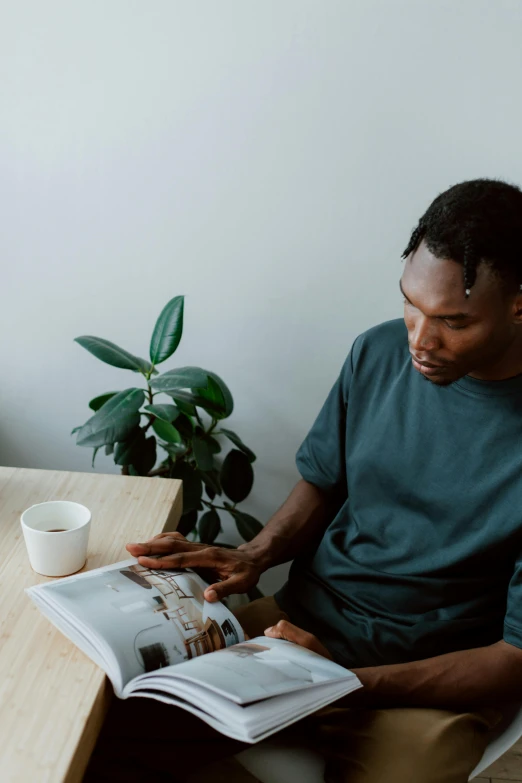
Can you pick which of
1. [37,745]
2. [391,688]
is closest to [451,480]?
[391,688]

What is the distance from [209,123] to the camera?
1.52m

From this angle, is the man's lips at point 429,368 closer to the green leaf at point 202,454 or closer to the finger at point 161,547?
the finger at point 161,547

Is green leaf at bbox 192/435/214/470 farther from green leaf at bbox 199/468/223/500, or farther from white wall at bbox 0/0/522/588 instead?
white wall at bbox 0/0/522/588

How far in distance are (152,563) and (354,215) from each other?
3.00ft

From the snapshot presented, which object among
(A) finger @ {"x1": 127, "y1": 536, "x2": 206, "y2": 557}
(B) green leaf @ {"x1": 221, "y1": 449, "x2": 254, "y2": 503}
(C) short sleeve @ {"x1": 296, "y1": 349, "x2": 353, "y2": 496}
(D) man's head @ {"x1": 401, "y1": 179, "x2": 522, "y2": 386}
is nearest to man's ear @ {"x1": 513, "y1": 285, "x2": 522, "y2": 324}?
(D) man's head @ {"x1": 401, "y1": 179, "x2": 522, "y2": 386}

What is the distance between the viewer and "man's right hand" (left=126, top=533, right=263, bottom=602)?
97 centimetres

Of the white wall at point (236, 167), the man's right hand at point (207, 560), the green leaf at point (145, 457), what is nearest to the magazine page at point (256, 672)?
the man's right hand at point (207, 560)

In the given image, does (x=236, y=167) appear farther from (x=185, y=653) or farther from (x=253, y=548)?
(x=185, y=653)

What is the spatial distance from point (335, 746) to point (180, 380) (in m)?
0.69

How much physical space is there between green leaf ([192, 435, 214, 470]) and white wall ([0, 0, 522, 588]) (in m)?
0.25

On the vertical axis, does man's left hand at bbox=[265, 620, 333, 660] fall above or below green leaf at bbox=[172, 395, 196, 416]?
below

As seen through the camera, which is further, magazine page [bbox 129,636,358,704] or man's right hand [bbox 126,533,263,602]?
man's right hand [bbox 126,533,263,602]

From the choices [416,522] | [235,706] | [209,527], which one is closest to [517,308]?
[416,522]

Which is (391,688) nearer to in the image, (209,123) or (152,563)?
(152,563)
